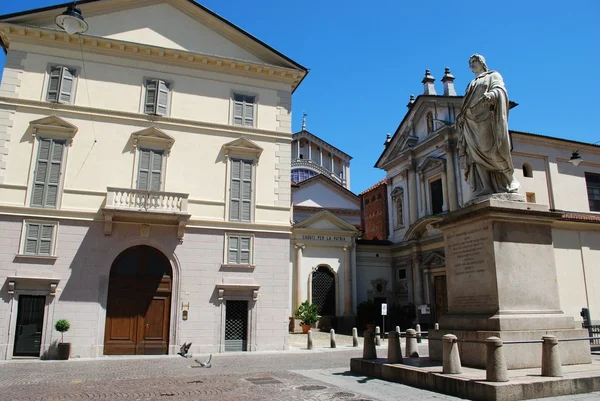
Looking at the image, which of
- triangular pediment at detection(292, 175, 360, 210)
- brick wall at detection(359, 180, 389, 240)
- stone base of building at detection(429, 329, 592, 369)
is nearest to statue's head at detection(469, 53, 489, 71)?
stone base of building at detection(429, 329, 592, 369)

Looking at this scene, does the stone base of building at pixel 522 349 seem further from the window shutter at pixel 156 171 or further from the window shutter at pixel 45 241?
the window shutter at pixel 45 241

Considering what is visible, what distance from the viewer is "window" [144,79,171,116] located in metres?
21.0

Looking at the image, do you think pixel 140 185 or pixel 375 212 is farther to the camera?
pixel 375 212

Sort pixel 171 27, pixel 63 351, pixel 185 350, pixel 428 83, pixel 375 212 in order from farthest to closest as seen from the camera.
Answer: pixel 375 212, pixel 428 83, pixel 171 27, pixel 185 350, pixel 63 351

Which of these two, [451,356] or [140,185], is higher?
[140,185]

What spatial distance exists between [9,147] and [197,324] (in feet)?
33.4

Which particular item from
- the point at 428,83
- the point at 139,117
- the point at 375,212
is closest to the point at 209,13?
the point at 139,117

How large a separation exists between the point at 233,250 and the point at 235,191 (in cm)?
261

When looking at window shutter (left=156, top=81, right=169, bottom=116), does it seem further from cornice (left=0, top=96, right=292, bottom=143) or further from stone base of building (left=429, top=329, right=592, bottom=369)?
stone base of building (left=429, top=329, right=592, bottom=369)

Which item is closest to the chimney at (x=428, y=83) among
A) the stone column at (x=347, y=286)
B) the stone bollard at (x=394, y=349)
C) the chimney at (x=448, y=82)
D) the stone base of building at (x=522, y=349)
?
the chimney at (x=448, y=82)

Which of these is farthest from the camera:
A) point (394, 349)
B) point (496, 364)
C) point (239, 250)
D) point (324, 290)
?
point (324, 290)

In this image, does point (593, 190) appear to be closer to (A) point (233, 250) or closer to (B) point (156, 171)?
(A) point (233, 250)

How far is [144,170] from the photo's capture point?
20297mm

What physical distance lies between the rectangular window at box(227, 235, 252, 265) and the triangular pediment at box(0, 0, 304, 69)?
8.46m
